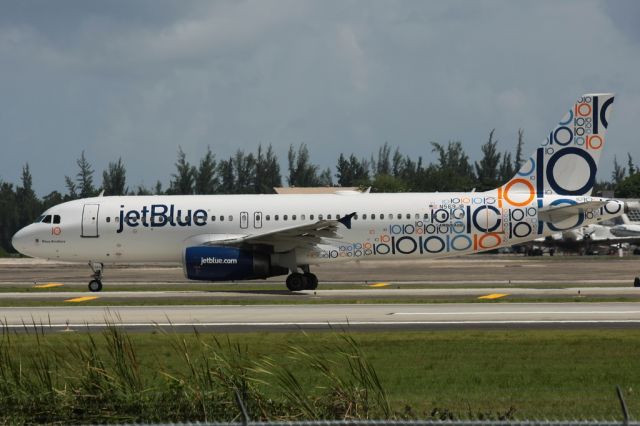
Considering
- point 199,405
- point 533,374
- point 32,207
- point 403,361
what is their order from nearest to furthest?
point 199,405
point 533,374
point 403,361
point 32,207

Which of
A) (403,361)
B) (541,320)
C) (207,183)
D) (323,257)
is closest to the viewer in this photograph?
(403,361)

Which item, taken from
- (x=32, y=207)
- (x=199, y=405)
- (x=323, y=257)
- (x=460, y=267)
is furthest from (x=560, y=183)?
(x=32, y=207)

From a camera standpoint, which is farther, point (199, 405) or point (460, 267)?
point (460, 267)

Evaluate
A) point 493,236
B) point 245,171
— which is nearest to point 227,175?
point 245,171

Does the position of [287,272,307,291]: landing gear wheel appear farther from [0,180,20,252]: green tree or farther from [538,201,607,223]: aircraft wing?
[0,180,20,252]: green tree

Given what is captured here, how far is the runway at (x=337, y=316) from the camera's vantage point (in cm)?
2402

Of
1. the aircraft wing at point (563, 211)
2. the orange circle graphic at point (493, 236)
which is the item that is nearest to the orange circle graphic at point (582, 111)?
the aircraft wing at point (563, 211)

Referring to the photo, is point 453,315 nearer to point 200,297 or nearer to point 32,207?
point 200,297

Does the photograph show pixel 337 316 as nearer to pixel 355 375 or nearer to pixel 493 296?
pixel 493 296

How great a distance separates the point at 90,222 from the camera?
39719 millimetres

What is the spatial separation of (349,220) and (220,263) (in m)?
5.22

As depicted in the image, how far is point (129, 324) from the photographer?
24891 millimetres

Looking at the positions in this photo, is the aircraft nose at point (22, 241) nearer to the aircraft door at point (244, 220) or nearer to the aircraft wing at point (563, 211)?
the aircraft door at point (244, 220)

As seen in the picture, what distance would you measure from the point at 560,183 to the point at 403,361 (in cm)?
2306
